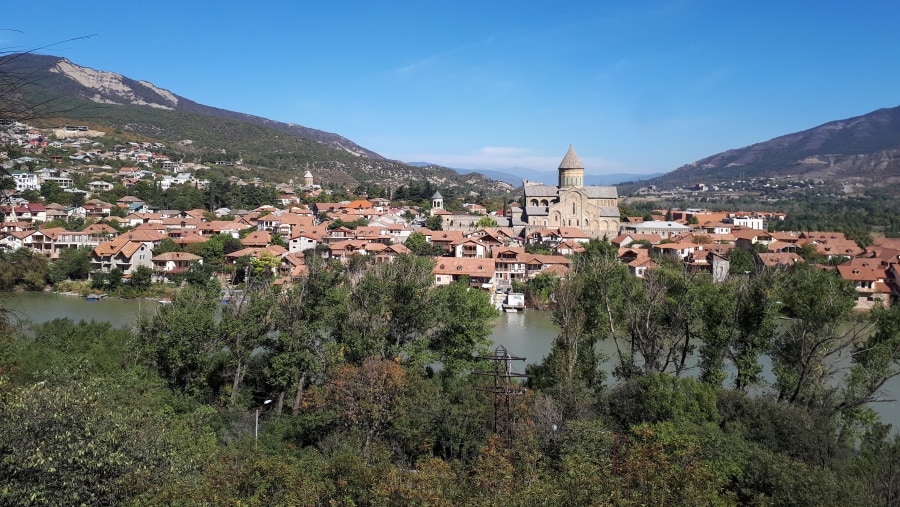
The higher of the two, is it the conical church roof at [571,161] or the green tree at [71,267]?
the conical church roof at [571,161]

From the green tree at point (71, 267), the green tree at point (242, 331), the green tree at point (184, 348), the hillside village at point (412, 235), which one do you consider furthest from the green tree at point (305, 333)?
the green tree at point (71, 267)

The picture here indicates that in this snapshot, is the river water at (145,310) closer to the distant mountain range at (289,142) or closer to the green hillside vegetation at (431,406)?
the green hillside vegetation at (431,406)

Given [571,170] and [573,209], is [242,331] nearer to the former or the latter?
[573,209]

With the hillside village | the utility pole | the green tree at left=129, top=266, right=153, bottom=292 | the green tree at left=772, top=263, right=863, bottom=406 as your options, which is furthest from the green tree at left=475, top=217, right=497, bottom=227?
the utility pole

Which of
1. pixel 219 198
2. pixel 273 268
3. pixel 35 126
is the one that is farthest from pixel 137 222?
pixel 35 126

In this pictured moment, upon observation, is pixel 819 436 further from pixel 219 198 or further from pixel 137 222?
pixel 219 198

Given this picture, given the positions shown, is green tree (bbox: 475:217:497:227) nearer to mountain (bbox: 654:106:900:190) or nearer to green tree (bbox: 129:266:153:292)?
green tree (bbox: 129:266:153:292)
